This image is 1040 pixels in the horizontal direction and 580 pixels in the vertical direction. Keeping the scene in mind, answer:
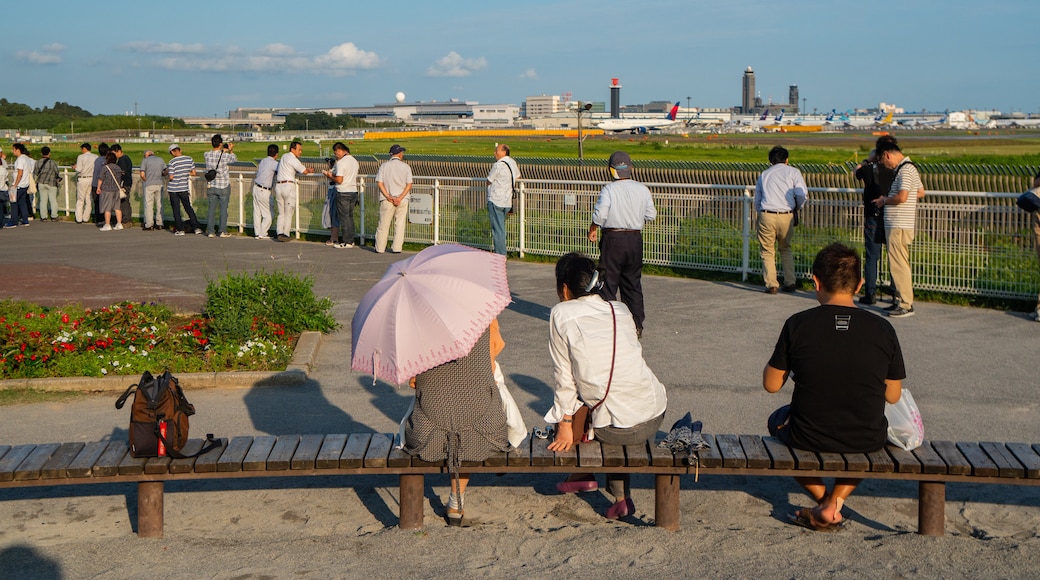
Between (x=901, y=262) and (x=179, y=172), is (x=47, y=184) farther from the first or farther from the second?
(x=901, y=262)

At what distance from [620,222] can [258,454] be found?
5.41m

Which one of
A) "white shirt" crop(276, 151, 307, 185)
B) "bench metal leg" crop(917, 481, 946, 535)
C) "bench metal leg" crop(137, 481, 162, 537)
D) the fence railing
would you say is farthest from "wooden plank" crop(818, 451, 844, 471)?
"white shirt" crop(276, 151, 307, 185)

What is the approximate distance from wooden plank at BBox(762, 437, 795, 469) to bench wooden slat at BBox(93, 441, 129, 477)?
333cm

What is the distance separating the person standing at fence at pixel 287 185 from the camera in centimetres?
2030

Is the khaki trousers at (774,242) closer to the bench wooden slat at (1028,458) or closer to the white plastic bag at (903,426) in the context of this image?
the bench wooden slat at (1028,458)

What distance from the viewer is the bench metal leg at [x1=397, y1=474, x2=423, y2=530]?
18.8ft

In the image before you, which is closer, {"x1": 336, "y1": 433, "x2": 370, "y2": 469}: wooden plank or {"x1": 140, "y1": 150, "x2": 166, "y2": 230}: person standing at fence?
{"x1": 336, "y1": 433, "x2": 370, "y2": 469}: wooden plank

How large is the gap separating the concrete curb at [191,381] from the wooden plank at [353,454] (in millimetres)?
3299

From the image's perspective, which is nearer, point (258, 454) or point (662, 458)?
point (662, 458)

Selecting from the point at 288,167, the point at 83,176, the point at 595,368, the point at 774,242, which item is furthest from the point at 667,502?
the point at 83,176

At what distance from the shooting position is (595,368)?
219 inches

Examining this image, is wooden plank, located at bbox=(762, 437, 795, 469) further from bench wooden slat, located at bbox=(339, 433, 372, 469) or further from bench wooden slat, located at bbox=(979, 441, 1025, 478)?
bench wooden slat, located at bbox=(339, 433, 372, 469)

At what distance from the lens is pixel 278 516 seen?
6156 millimetres

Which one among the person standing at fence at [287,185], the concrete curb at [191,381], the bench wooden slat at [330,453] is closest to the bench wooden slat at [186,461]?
the bench wooden slat at [330,453]
